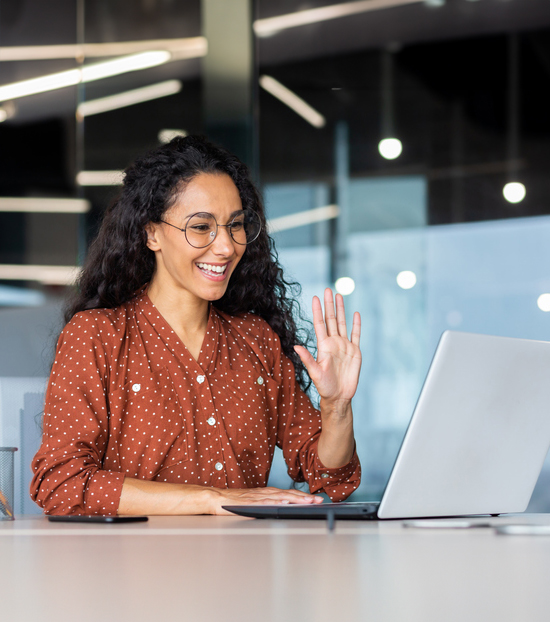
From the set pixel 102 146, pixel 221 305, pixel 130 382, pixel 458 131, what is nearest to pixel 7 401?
pixel 130 382

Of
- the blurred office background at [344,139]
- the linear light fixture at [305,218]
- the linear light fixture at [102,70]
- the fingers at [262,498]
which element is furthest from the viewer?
the linear light fixture at [305,218]

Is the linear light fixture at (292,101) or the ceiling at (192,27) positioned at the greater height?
the ceiling at (192,27)

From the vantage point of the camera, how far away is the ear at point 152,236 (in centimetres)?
186

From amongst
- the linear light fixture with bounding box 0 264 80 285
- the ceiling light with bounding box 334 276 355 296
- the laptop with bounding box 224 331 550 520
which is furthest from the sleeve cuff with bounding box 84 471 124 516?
the ceiling light with bounding box 334 276 355 296

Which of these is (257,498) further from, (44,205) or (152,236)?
(44,205)

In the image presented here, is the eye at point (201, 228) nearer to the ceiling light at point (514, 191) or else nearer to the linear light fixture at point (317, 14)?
the ceiling light at point (514, 191)

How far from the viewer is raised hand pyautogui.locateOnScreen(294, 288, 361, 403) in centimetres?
150

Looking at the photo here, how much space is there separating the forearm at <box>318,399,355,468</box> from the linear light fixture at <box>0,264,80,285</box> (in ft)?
7.81

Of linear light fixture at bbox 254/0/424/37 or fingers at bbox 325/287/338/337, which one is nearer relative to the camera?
fingers at bbox 325/287/338/337

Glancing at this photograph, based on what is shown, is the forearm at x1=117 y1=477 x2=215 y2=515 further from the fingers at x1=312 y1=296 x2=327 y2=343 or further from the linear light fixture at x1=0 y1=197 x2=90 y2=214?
the linear light fixture at x1=0 y1=197 x2=90 y2=214

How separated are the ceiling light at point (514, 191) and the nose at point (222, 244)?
2.58 metres

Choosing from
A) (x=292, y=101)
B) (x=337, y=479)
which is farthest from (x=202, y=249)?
(x=292, y=101)

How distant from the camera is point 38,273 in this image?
149 inches

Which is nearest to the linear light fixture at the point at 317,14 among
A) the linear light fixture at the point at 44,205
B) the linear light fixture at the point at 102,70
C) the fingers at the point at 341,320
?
the linear light fixture at the point at 102,70
